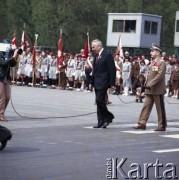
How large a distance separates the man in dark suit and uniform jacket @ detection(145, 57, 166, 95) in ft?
2.84

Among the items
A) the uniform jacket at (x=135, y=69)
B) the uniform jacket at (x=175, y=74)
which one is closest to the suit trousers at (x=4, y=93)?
the uniform jacket at (x=175, y=74)

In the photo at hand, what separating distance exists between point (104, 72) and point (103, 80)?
0.22 m

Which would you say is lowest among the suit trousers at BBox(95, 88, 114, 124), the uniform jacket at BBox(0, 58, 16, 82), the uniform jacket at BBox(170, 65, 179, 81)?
the suit trousers at BBox(95, 88, 114, 124)

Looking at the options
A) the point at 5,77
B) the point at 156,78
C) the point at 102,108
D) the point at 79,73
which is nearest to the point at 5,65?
the point at 5,77

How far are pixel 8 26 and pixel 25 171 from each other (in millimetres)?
67186

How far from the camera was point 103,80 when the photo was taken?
16.2 m

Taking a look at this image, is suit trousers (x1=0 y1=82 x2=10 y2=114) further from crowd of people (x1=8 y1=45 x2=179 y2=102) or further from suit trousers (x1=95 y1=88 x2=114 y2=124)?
crowd of people (x1=8 y1=45 x2=179 y2=102)

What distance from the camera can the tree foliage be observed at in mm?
69125

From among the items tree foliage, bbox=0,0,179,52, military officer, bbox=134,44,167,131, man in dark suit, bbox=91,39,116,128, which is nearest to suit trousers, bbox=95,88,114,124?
man in dark suit, bbox=91,39,116,128

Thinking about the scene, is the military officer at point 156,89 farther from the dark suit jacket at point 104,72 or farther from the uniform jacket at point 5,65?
the uniform jacket at point 5,65

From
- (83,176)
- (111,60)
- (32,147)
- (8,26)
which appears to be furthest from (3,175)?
(8,26)

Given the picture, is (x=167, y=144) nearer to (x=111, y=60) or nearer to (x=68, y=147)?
(x=68, y=147)

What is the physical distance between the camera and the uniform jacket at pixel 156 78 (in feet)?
52.9

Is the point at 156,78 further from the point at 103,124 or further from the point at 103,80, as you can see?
the point at 103,124
